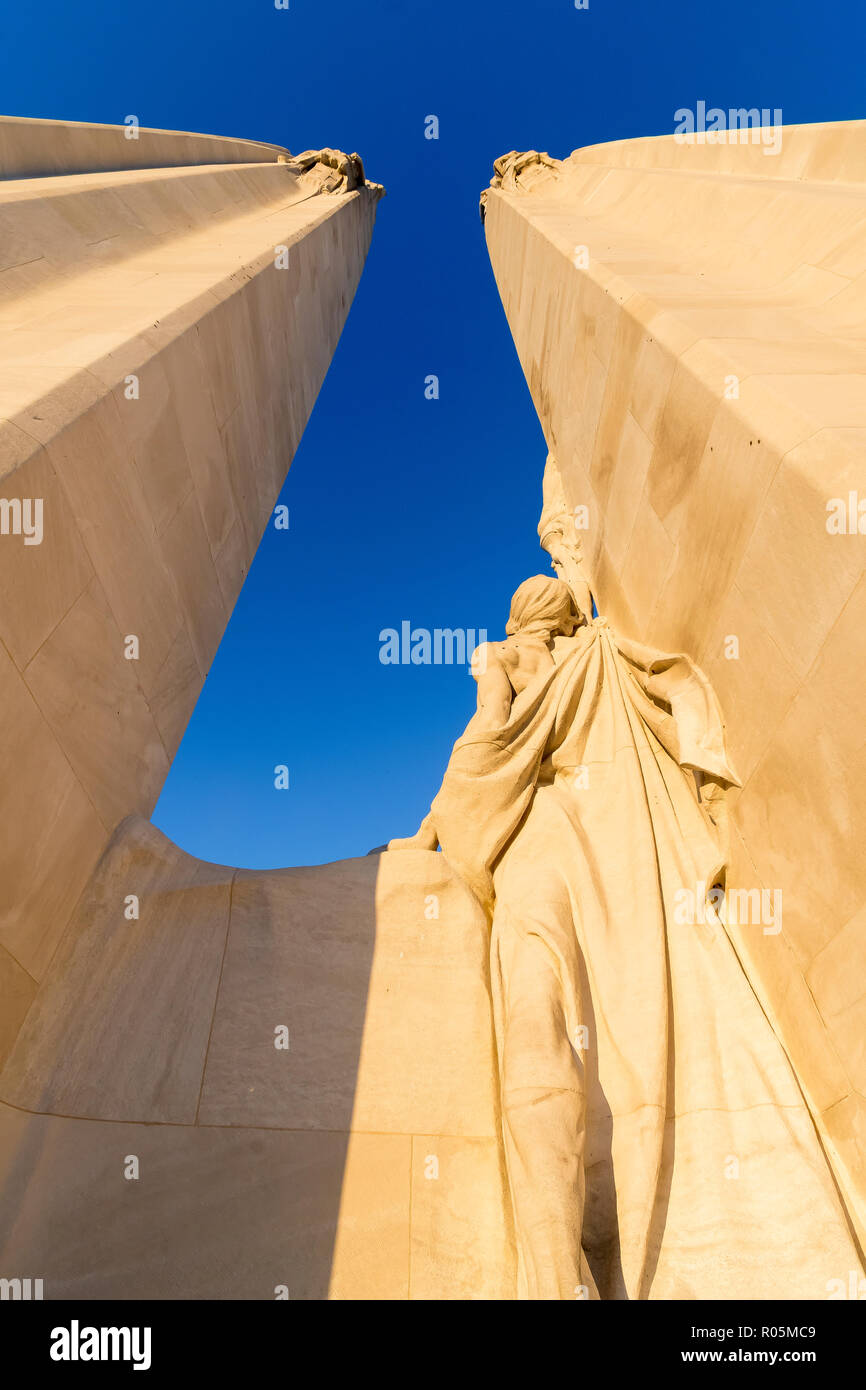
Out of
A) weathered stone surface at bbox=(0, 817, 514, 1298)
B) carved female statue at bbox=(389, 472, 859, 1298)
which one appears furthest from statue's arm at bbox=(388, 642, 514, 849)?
weathered stone surface at bbox=(0, 817, 514, 1298)

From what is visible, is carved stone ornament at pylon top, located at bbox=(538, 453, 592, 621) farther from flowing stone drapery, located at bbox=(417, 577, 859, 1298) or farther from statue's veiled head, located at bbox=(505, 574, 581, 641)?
flowing stone drapery, located at bbox=(417, 577, 859, 1298)

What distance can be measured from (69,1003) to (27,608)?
79.8 inches

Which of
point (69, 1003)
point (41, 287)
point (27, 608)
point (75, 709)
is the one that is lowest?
point (69, 1003)

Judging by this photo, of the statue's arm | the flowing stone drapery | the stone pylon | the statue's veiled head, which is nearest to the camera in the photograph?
the flowing stone drapery

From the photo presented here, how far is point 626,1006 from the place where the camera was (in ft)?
12.7

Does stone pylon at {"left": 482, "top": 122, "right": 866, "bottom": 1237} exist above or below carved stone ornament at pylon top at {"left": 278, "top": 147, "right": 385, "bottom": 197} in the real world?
below

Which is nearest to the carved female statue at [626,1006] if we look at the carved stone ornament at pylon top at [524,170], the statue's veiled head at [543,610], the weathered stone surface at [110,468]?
the statue's veiled head at [543,610]

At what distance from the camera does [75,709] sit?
4219 millimetres

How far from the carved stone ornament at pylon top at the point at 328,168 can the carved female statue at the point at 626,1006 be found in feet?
Result: 53.7

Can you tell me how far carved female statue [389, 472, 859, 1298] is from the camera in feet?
10.0

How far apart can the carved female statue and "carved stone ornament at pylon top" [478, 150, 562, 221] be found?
15774 millimetres

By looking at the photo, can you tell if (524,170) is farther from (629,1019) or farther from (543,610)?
(629,1019)
